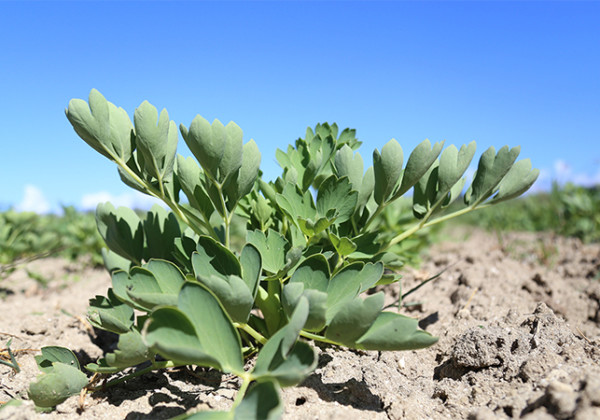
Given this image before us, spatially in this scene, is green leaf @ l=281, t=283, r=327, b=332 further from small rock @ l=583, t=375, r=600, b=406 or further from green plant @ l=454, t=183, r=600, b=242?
green plant @ l=454, t=183, r=600, b=242

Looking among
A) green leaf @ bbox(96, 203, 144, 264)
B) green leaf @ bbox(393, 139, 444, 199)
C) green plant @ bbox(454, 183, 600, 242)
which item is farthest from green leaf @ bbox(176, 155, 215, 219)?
green plant @ bbox(454, 183, 600, 242)

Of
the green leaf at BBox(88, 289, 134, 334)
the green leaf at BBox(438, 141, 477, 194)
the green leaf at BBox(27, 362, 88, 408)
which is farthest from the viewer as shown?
the green leaf at BBox(438, 141, 477, 194)

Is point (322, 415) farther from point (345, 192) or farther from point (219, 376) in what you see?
point (345, 192)

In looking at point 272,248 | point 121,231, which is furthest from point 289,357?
point 121,231

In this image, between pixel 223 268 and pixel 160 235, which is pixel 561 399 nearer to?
pixel 223 268

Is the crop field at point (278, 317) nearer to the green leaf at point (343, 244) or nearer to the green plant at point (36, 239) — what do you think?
the green leaf at point (343, 244)

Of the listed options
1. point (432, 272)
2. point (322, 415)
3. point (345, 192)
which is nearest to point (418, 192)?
point (345, 192)

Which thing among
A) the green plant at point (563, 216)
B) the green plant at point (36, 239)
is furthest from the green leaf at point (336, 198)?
the green plant at point (563, 216)

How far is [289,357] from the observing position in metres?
1.12

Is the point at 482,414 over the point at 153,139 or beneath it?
beneath

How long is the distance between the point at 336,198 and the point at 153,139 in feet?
2.02

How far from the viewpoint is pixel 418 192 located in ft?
5.99

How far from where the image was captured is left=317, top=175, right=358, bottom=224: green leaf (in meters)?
1.55

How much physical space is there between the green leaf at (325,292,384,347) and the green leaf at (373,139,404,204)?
1.77ft
